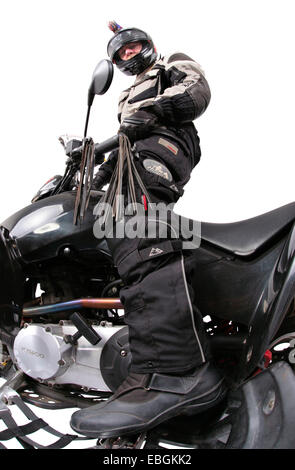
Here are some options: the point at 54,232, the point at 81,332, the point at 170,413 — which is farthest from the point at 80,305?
the point at 170,413

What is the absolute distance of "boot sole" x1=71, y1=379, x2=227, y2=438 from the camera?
122 cm

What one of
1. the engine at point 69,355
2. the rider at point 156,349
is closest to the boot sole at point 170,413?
the rider at point 156,349

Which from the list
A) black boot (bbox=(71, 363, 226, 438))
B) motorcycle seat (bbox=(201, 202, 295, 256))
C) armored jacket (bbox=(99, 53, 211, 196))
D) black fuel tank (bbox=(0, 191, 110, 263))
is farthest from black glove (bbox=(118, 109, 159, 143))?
black boot (bbox=(71, 363, 226, 438))

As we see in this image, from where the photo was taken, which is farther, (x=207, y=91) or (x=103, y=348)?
(x=207, y=91)

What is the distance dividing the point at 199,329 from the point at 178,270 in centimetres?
19

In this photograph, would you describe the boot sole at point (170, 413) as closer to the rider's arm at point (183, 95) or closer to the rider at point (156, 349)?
the rider at point (156, 349)

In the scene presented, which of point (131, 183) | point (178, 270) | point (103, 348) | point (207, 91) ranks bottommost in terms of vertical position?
point (103, 348)

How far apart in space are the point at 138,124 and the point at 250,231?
1.81ft

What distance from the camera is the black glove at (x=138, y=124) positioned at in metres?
1.58

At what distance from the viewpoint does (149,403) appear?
124 cm

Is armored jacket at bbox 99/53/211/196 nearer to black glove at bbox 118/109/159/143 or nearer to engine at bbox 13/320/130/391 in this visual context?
black glove at bbox 118/109/159/143

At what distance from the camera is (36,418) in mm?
1562
